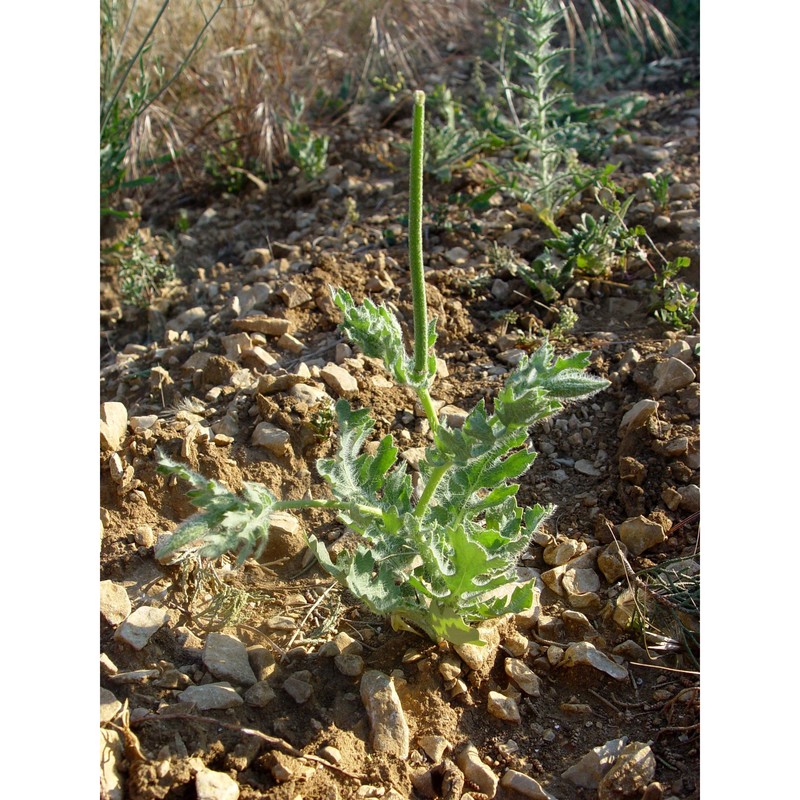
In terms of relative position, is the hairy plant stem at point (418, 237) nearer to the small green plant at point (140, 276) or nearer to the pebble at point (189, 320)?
the pebble at point (189, 320)

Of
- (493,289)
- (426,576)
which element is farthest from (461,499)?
(493,289)

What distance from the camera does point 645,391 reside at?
2.65m

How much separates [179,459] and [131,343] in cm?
109

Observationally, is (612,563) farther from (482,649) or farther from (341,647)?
(341,647)

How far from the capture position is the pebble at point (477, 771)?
176cm

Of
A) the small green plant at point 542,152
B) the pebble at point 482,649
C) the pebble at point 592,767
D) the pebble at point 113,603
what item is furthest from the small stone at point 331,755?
the small green plant at point 542,152

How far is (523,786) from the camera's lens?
5.76 feet

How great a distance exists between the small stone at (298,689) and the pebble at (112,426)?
33.5 inches

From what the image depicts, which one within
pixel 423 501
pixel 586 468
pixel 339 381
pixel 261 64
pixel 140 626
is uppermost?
pixel 261 64

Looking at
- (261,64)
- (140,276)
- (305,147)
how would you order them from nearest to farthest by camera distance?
(140,276) → (305,147) → (261,64)

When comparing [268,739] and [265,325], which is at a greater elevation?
[265,325]

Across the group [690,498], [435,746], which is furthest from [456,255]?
[435,746]

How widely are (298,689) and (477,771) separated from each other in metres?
0.40

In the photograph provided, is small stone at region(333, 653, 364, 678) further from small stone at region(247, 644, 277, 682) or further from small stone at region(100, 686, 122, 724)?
small stone at region(100, 686, 122, 724)
